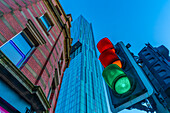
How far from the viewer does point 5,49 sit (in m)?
5.26

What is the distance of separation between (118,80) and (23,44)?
603 centimetres

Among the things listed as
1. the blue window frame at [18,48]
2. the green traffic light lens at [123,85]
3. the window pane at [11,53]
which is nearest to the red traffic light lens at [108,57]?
the green traffic light lens at [123,85]

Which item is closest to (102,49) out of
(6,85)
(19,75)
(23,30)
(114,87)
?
(114,87)

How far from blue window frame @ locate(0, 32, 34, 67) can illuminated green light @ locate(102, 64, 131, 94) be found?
5000 millimetres

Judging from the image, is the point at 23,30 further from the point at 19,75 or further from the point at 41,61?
the point at 19,75

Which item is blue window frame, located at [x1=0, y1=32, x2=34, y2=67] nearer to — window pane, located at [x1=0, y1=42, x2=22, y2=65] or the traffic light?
window pane, located at [x1=0, y1=42, x2=22, y2=65]

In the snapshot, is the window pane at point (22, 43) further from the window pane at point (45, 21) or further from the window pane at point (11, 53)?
the window pane at point (45, 21)

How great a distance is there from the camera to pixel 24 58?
20.2 feet

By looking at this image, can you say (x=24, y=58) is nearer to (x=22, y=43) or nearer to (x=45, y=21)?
(x=22, y=43)

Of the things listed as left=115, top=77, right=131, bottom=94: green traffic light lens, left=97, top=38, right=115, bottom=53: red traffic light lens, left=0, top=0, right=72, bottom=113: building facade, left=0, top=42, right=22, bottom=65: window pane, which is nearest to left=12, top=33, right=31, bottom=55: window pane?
left=0, top=0, right=72, bottom=113: building facade

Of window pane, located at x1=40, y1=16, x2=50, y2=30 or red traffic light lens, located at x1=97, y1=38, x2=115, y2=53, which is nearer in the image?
red traffic light lens, located at x1=97, y1=38, x2=115, y2=53

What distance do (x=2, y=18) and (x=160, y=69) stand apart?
624cm

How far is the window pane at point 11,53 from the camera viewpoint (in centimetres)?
528

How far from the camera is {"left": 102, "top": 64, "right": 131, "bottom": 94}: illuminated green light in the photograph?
Answer: 2.14 meters
